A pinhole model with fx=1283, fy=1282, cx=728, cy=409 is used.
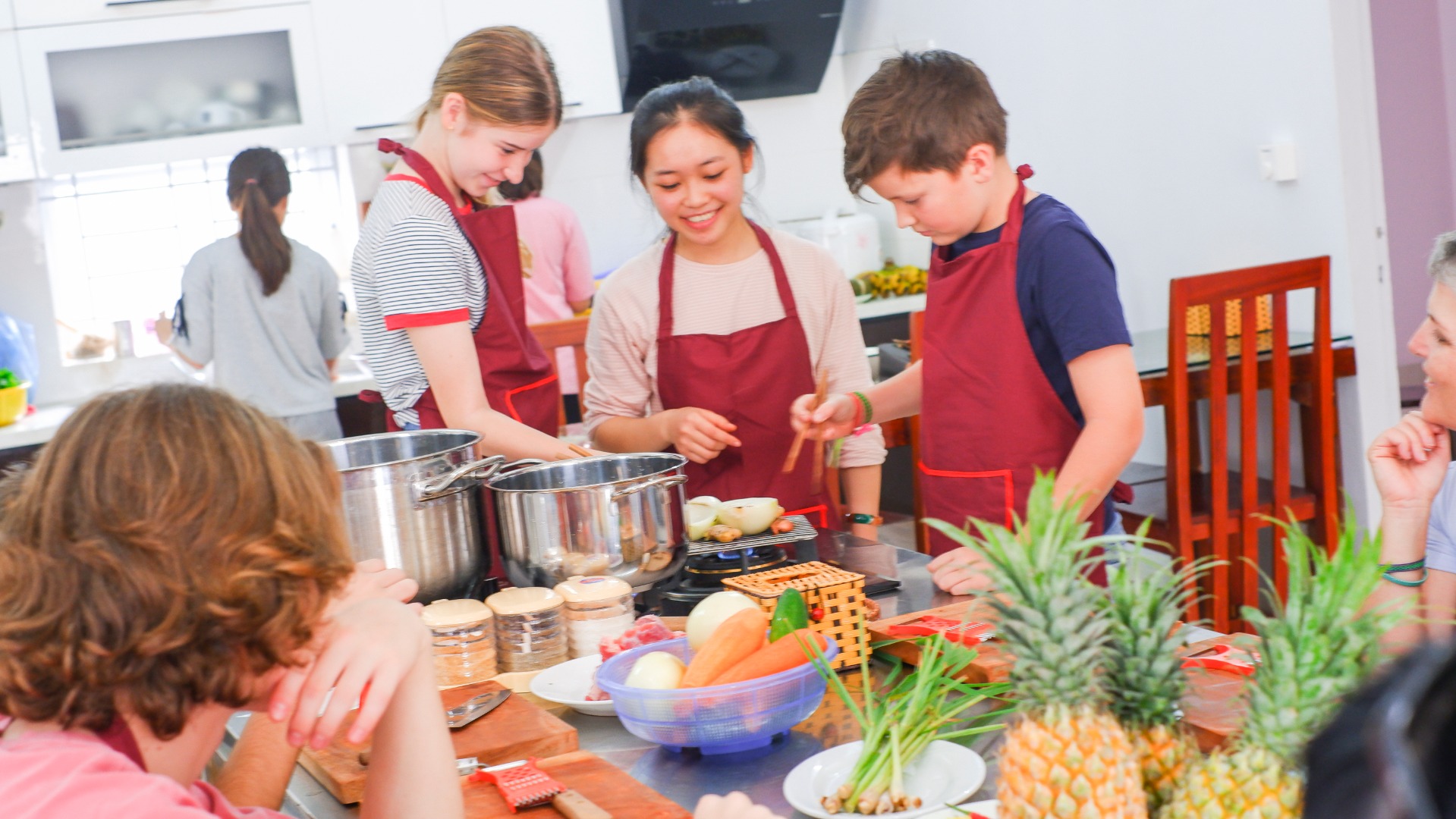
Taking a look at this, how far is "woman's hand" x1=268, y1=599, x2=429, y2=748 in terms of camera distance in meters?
0.89

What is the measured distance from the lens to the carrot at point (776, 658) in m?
1.08

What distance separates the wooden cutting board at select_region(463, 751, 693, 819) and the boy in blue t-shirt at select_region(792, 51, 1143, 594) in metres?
0.72

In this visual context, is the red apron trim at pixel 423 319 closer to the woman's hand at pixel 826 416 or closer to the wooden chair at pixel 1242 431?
the woman's hand at pixel 826 416

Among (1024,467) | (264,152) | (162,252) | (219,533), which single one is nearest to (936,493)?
(1024,467)

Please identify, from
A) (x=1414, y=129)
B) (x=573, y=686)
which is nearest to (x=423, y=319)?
(x=573, y=686)

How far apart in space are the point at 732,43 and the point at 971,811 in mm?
4089

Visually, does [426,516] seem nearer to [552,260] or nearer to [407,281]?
[407,281]

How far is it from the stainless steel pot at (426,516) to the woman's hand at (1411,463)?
1025 millimetres

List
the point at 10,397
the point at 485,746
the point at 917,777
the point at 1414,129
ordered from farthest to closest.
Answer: the point at 1414,129
the point at 10,397
the point at 485,746
the point at 917,777

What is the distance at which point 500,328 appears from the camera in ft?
6.61

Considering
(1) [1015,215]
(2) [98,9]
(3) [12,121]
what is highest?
(2) [98,9]

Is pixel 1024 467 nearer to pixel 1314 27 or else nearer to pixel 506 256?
pixel 506 256

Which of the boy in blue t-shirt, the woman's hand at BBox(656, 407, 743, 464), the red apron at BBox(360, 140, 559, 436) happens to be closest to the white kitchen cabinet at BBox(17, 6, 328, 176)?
the red apron at BBox(360, 140, 559, 436)

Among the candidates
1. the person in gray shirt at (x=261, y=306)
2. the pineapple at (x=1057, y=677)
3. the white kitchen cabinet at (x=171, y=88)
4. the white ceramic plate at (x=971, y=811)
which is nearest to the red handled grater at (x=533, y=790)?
the white ceramic plate at (x=971, y=811)
